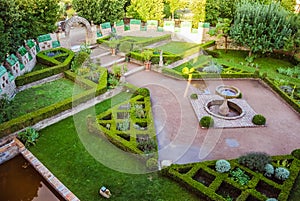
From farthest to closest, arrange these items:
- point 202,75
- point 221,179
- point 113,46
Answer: point 113,46
point 202,75
point 221,179

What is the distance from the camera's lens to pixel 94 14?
105 feet

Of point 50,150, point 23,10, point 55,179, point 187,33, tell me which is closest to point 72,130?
point 50,150

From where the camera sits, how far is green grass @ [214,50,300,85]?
25984 millimetres

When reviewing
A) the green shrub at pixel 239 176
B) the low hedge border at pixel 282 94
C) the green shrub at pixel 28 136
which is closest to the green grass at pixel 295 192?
the green shrub at pixel 239 176

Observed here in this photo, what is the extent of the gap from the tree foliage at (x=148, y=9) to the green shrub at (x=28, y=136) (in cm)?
2458

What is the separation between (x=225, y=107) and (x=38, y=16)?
20.0 metres

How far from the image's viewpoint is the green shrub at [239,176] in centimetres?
1255

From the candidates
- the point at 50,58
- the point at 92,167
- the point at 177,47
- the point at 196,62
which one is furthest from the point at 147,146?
the point at 177,47

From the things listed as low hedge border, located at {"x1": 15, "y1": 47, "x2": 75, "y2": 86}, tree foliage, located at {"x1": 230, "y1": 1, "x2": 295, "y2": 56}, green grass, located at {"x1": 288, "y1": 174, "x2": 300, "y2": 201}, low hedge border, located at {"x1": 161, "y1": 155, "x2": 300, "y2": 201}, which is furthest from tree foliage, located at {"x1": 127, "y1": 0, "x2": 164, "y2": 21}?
green grass, located at {"x1": 288, "y1": 174, "x2": 300, "y2": 201}

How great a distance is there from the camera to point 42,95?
789 inches

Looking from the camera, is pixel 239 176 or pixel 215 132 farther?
pixel 215 132

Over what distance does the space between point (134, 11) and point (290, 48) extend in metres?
20.1

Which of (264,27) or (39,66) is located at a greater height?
(264,27)

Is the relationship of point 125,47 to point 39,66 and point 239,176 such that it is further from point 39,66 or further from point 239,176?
point 239,176
